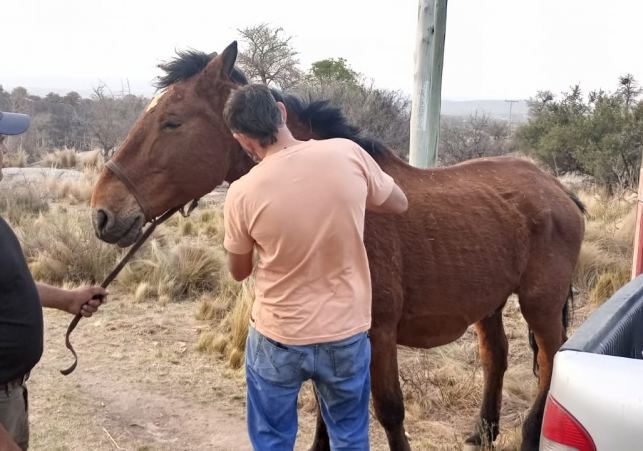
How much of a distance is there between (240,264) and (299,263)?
0.30 meters

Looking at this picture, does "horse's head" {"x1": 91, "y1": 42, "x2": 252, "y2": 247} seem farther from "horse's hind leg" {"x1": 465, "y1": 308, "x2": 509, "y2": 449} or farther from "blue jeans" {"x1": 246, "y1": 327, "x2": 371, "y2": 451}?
"horse's hind leg" {"x1": 465, "y1": 308, "x2": 509, "y2": 449}

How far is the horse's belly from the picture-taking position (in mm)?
3541

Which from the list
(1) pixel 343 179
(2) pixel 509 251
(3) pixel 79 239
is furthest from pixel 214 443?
(3) pixel 79 239

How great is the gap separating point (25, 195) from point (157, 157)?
33.5 ft

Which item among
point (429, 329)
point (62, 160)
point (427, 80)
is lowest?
point (62, 160)

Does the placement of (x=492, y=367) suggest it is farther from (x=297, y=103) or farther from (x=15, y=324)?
(x=15, y=324)

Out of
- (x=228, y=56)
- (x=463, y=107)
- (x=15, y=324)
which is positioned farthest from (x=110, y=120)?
(x=463, y=107)

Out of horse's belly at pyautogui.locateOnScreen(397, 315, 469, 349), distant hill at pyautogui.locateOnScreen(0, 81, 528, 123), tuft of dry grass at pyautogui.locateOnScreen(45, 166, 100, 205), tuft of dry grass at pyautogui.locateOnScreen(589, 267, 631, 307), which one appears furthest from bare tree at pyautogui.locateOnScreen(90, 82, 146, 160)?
distant hill at pyautogui.locateOnScreen(0, 81, 528, 123)

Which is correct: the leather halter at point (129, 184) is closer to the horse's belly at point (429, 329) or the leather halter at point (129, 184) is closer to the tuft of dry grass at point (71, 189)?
the horse's belly at point (429, 329)

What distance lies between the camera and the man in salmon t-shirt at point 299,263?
2273 mm

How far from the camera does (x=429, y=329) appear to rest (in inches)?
142

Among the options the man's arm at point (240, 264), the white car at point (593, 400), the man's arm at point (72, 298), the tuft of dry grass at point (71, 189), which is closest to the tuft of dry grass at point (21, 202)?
the tuft of dry grass at point (71, 189)

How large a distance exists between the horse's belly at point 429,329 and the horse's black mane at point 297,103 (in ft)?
3.48

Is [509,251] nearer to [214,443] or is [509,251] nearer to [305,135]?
[305,135]
